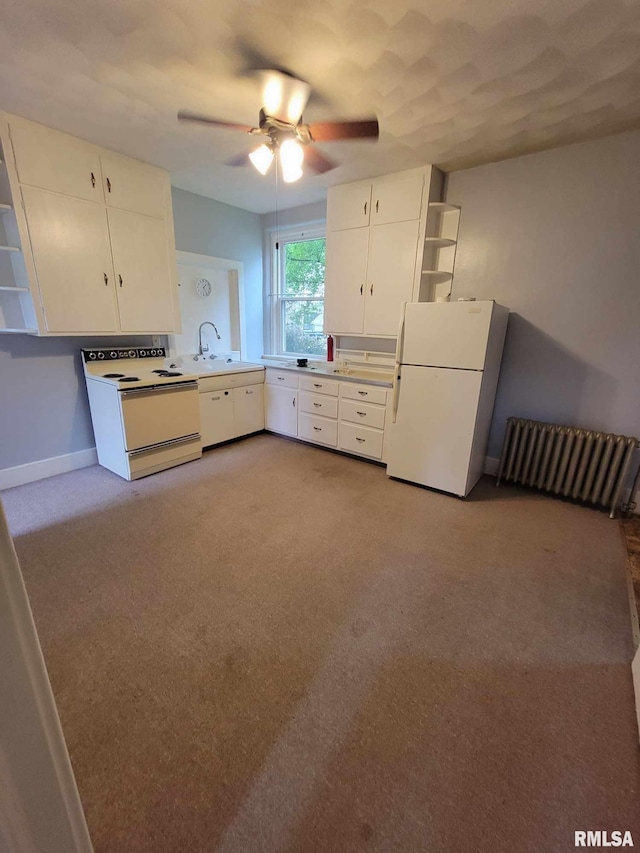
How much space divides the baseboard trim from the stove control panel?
85 centimetres

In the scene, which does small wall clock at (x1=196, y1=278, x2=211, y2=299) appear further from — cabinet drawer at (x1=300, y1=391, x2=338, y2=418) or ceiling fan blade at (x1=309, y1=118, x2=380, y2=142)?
ceiling fan blade at (x1=309, y1=118, x2=380, y2=142)

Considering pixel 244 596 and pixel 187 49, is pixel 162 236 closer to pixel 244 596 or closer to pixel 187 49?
pixel 187 49

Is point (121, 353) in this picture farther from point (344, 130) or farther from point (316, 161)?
point (344, 130)

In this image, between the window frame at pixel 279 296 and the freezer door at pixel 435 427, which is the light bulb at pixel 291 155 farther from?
the window frame at pixel 279 296

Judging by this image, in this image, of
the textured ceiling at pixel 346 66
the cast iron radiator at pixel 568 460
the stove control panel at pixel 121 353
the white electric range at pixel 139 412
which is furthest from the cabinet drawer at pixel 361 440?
the textured ceiling at pixel 346 66

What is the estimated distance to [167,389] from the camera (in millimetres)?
3150

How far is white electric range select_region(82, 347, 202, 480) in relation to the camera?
2.94 meters

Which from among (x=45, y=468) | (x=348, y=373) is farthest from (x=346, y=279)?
(x=45, y=468)

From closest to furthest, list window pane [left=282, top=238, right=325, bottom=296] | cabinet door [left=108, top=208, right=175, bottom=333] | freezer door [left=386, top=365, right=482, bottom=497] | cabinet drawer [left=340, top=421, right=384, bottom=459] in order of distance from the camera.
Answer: freezer door [left=386, top=365, right=482, bottom=497] → cabinet door [left=108, top=208, right=175, bottom=333] → cabinet drawer [left=340, top=421, right=384, bottom=459] → window pane [left=282, top=238, right=325, bottom=296]

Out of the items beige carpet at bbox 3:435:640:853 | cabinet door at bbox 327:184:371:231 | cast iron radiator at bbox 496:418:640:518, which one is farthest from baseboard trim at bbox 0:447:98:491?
cast iron radiator at bbox 496:418:640:518

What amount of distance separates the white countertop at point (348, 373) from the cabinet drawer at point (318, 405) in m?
0.23

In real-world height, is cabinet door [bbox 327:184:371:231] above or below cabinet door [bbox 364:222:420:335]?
above

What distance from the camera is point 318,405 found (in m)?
3.75

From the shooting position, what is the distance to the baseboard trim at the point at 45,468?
291cm
